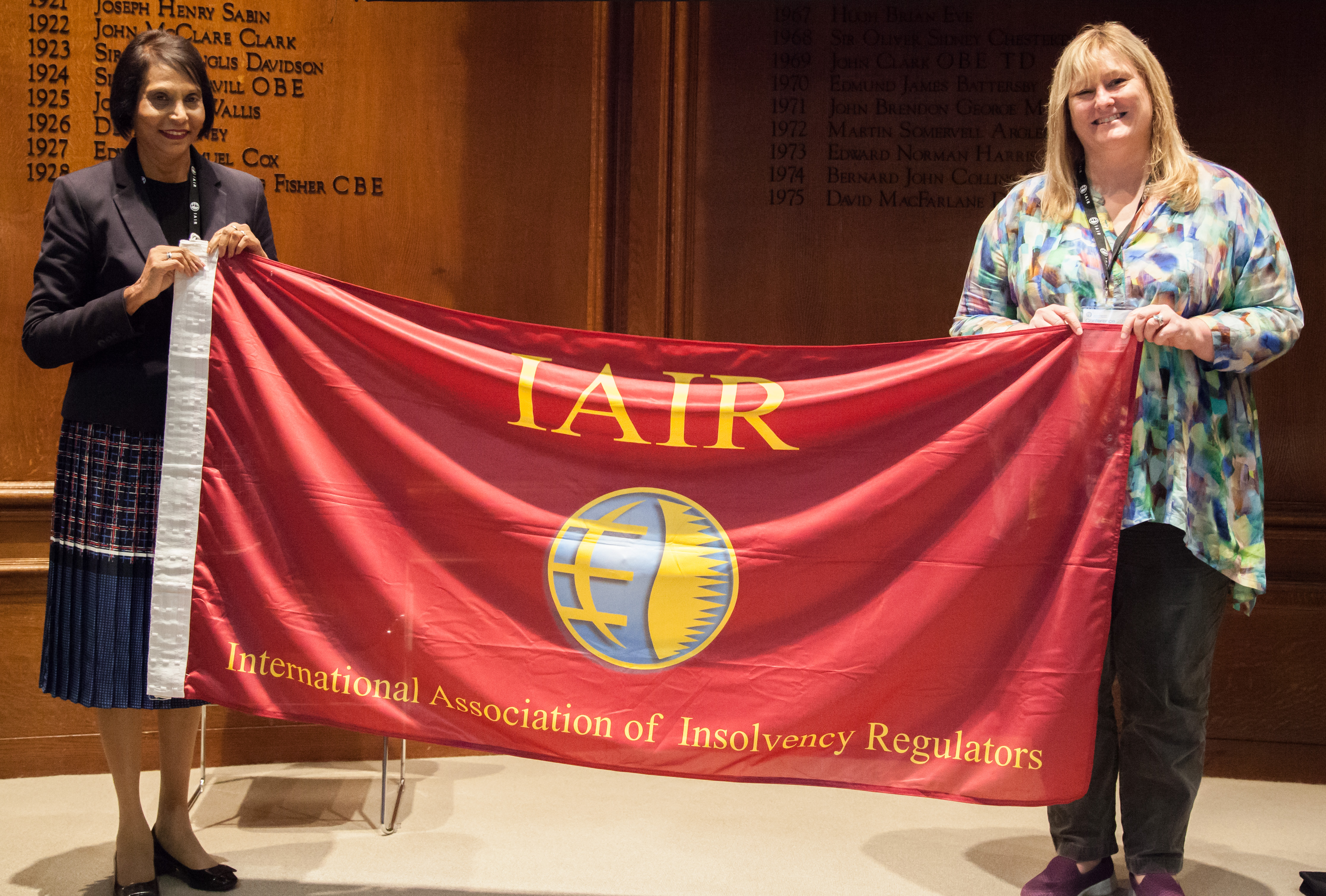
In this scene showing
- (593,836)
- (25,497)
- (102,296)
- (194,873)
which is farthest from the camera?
(25,497)

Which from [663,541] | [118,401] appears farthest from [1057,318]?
[118,401]

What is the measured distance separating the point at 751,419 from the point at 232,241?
101 centimetres

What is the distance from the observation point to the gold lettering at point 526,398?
6.91 feet

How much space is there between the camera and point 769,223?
353cm

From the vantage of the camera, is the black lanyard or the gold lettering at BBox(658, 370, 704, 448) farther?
the black lanyard

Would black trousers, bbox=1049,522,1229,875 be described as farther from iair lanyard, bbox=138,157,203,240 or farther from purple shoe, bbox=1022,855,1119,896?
iair lanyard, bbox=138,157,203,240

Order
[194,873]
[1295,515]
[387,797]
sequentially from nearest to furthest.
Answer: [194,873]
[387,797]
[1295,515]

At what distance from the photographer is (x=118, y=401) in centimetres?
217

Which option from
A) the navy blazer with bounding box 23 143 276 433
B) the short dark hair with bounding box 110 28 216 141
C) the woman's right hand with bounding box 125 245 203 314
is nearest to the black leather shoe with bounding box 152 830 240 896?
the navy blazer with bounding box 23 143 276 433

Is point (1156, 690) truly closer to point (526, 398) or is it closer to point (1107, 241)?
point (1107, 241)

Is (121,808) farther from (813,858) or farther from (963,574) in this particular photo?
(963,574)

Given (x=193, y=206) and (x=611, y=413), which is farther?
(x=193, y=206)

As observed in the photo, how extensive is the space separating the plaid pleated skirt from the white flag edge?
0.22 ft

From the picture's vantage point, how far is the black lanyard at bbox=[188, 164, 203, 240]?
227 cm
